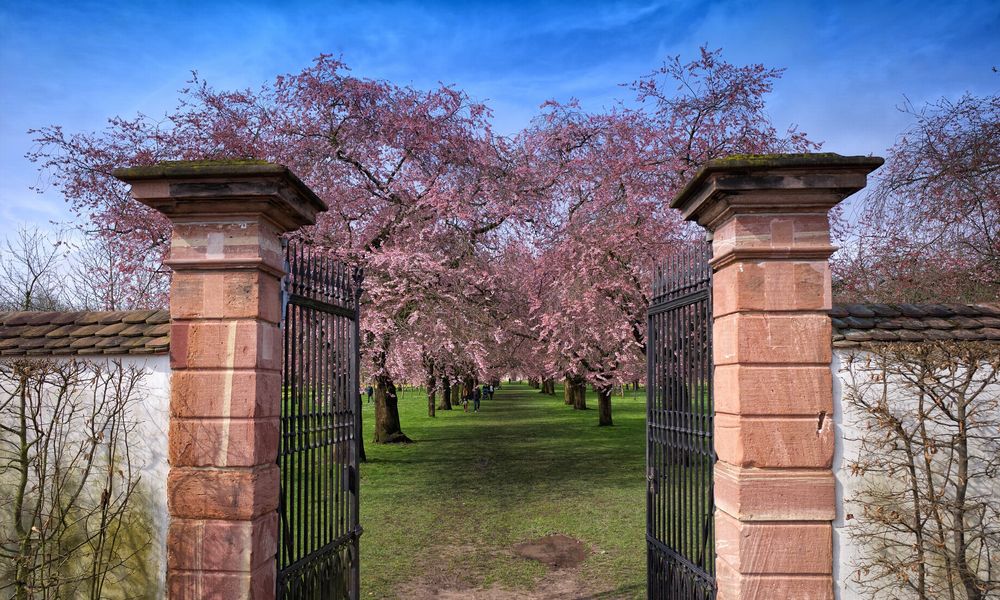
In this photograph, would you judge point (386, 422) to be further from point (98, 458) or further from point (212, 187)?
point (212, 187)

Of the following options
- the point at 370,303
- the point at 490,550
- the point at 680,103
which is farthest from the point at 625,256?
the point at 490,550

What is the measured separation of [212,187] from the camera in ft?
14.4

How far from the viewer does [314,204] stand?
16.3ft

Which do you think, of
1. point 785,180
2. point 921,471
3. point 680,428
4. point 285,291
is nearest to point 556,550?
point 680,428

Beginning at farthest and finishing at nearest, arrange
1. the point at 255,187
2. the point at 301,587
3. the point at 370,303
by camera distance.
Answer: the point at 370,303 → the point at 301,587 → the point at 255,187

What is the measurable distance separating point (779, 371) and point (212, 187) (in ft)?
12.8

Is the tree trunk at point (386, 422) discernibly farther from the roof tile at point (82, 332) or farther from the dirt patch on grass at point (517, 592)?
the roof tile at point (82, 332)

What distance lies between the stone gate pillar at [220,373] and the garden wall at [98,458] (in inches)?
8.7

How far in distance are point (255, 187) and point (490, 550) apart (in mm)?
6043

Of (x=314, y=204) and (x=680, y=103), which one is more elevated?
(x=680, y=103)

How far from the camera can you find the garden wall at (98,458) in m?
4.52

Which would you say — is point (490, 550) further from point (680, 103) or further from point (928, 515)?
point (680, 103)

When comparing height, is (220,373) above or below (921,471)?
above

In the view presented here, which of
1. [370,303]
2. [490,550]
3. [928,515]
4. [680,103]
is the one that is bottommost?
[490,550]
